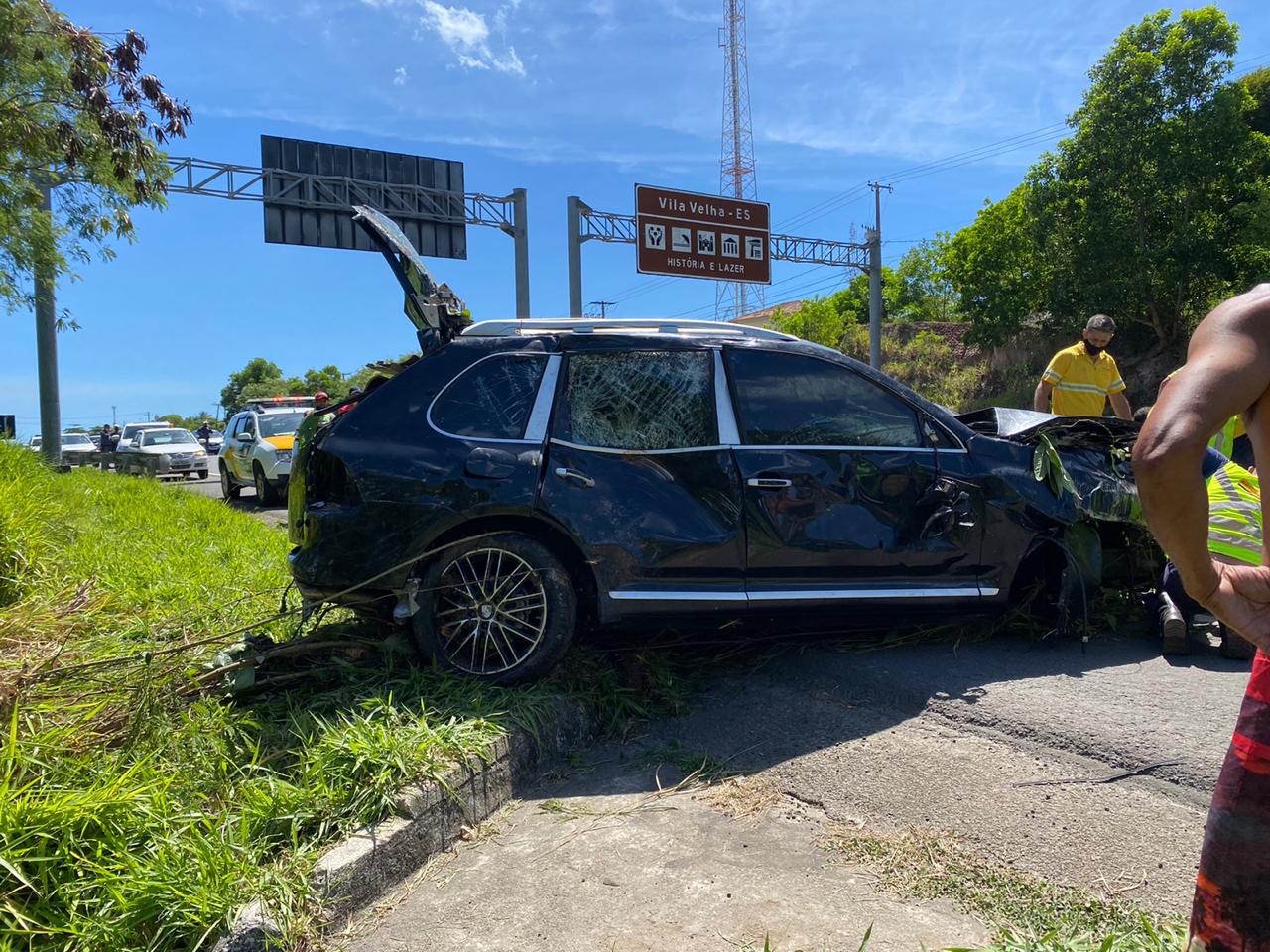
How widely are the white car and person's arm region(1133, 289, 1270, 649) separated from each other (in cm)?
2383

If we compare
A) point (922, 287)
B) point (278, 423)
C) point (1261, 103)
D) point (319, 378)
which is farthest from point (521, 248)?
point (319, 378)

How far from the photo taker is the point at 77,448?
1559 inches

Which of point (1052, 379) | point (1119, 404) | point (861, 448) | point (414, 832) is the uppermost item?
point (1052, 379)

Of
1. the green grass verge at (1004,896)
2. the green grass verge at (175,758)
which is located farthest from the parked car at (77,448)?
the green grass verge at (1004,896)

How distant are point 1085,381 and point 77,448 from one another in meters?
43.5

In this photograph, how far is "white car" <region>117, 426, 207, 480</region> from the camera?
2242cm

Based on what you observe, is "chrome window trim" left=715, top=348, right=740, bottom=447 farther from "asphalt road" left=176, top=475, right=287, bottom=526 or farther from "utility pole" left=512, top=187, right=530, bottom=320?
"utility pole" left=512, top=187, right=530, bottom=320

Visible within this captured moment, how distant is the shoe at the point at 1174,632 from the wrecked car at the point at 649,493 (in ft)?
1.23

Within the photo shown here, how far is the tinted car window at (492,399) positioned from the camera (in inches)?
162

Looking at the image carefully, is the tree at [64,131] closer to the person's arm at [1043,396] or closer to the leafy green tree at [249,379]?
the person's arm at [1043,396]

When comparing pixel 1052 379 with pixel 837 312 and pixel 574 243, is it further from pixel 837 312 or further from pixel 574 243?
pixel 837 312

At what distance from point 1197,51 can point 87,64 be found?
85.6ft

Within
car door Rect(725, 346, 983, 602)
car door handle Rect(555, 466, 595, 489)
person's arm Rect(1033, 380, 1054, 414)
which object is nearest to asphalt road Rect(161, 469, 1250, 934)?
car door Rect(725, 346, 983, 602)

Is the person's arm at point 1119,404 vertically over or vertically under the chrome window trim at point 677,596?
over
